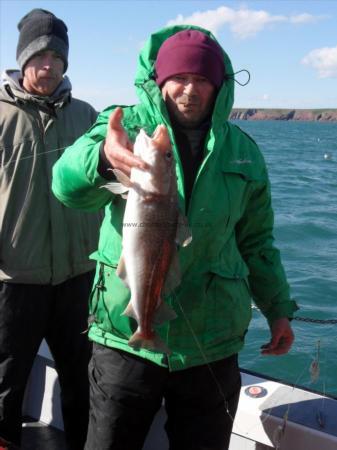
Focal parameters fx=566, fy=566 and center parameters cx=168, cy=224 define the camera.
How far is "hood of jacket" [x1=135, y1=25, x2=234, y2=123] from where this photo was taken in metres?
2.49

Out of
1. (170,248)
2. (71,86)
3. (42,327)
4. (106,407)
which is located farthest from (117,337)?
(71,86)

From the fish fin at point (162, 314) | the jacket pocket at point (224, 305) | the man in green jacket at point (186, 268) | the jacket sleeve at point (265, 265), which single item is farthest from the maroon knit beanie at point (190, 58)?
the fish fin at point (162, 314)

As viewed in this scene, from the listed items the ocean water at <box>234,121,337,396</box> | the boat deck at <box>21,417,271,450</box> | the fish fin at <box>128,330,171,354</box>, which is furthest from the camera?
the ocean water at <box>234,121,337,396</box>

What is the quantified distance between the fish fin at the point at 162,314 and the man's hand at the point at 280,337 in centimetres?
82

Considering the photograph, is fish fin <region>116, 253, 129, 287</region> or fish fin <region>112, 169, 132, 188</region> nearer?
fish fin <region>112, 169, 132, 188</region>

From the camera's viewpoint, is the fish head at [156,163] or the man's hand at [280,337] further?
the man's hand at [280,337]

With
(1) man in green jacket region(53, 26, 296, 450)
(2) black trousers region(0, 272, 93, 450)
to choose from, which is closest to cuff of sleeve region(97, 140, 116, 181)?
(1) man in green jacket region(53, 26, 296, 450)

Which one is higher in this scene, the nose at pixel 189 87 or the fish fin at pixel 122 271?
the nose at pixel 189 87

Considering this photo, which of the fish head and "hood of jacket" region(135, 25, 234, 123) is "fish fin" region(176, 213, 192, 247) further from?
"hood of jacket" region(135, 25, 234, 123)

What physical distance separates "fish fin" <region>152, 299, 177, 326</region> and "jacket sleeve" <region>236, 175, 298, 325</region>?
69 centimetres

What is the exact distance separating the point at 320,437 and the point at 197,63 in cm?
228

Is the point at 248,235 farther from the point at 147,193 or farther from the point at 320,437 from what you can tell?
the point at 320,437

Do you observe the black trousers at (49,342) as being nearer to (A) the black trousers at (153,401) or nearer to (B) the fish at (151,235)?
(A) the black trousers at (153,401)

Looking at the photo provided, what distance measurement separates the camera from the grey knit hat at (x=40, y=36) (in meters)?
3.68
